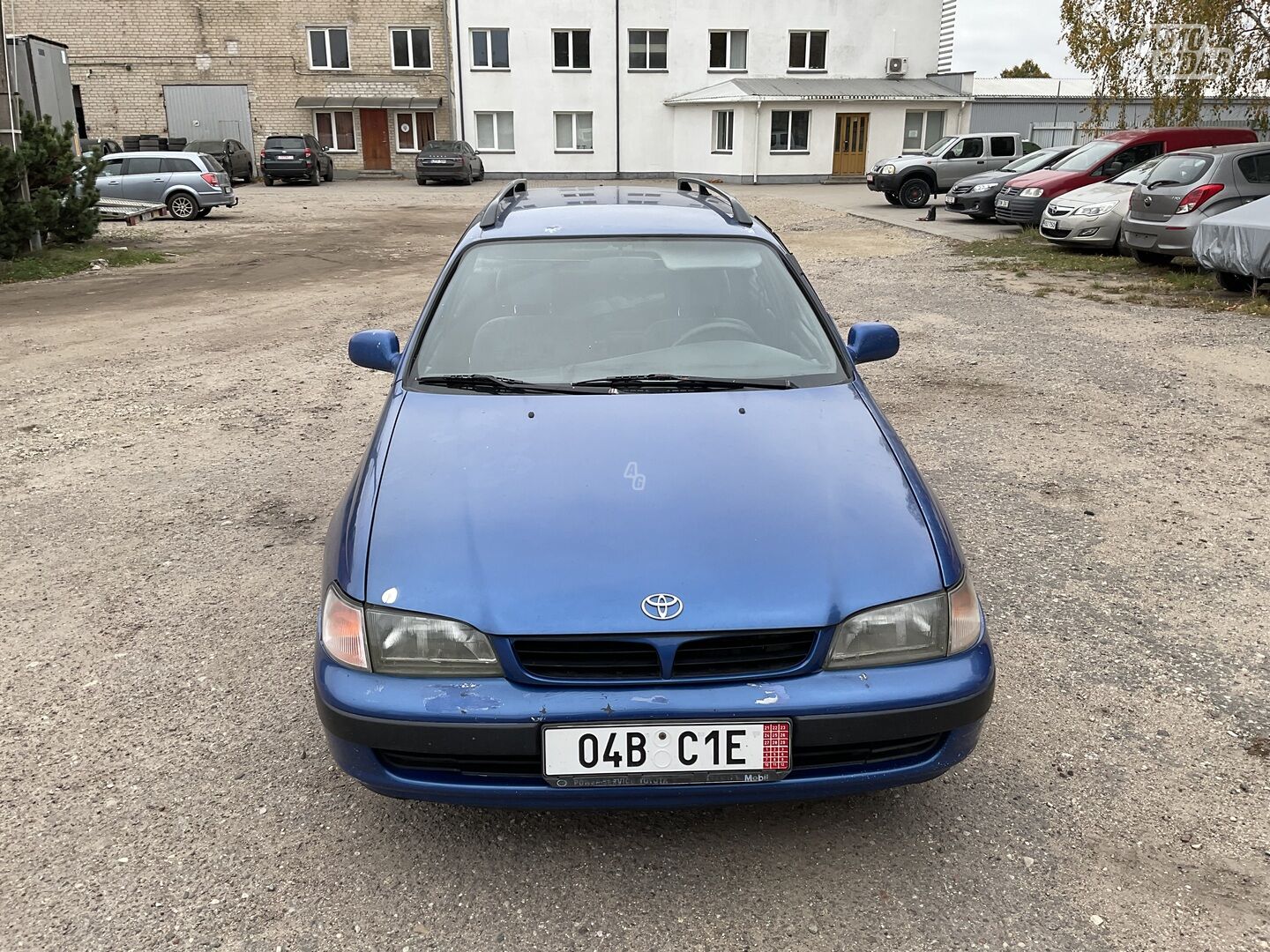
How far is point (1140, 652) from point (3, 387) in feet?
25.4

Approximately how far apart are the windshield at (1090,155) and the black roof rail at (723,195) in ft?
47.4

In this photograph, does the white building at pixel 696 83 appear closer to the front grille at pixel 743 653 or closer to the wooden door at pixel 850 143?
the wooden door at pixel 850 143

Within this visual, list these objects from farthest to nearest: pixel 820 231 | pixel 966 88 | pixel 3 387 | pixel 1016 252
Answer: pixel 966 88, pixel 820 231, pixel 1016 252, pixel 3 387

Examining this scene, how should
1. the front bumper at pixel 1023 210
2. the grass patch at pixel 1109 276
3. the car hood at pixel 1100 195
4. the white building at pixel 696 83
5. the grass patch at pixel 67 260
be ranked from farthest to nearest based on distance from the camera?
the white building at pixel 696 83
the front bumper at pixel 1023 210
the car hood at pixel 1100 195
the grass patch at pixel 67 260
the grass patch at pixel 1109 276

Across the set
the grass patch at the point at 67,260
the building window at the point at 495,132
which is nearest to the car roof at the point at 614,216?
the grass patch at the point at 67,260

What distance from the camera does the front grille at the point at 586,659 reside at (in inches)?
91.4

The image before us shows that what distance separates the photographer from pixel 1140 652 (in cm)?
366

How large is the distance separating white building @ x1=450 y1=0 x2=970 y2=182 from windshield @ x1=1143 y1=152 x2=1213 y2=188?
82.1 feet

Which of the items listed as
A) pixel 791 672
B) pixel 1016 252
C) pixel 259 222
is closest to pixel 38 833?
pixel 791 672

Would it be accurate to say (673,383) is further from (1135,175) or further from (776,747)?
(1135,175)

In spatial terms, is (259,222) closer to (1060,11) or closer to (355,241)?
(355,241)

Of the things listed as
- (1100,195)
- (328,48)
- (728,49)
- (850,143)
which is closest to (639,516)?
(1100,195)

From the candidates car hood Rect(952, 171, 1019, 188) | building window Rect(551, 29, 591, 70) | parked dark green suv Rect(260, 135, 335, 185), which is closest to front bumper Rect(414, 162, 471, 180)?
parked dark green suv Rect(260, 135, 335, 185)

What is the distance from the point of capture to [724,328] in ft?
12.0
